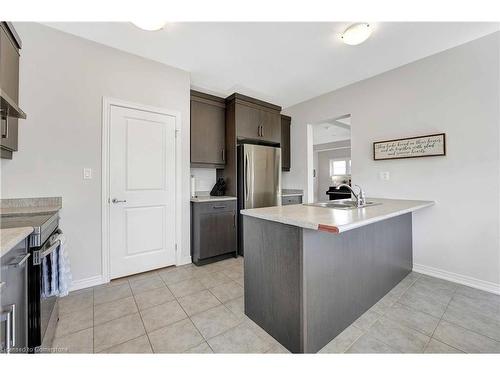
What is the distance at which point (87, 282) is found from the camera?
2145 millimetres

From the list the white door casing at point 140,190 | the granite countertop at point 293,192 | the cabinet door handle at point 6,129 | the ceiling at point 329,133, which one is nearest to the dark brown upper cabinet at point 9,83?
the cabinet door handle at point 6,129

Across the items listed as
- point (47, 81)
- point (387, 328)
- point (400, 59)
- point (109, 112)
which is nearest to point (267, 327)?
point (387, 328)

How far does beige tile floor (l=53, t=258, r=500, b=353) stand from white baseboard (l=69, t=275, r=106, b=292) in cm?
8

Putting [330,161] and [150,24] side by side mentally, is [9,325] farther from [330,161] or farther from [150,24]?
[330,161]

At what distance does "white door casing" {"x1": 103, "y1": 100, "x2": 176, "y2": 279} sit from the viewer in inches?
90.5

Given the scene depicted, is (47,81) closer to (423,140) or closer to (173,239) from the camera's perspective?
(173,239)

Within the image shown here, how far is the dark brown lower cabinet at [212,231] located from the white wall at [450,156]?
1.99 meters

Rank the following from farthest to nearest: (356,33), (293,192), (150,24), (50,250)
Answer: (293,192)
(356,33)
(150,24)
(50,250)

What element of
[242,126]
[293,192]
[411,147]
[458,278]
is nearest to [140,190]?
[242,126]

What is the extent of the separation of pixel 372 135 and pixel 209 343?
3.00 m

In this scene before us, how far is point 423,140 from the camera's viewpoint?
244 centimetres

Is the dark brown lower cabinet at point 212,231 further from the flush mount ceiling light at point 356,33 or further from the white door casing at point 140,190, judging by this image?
the flush mount ceiling light at point 356,33

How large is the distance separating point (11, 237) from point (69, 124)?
167cm

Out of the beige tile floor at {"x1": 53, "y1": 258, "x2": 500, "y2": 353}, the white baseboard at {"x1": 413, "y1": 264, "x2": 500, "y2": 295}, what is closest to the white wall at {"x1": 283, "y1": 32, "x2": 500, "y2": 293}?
the white baseboard at {"x1": 413, "y1": 264, "x2": 500, "y2": 295}
